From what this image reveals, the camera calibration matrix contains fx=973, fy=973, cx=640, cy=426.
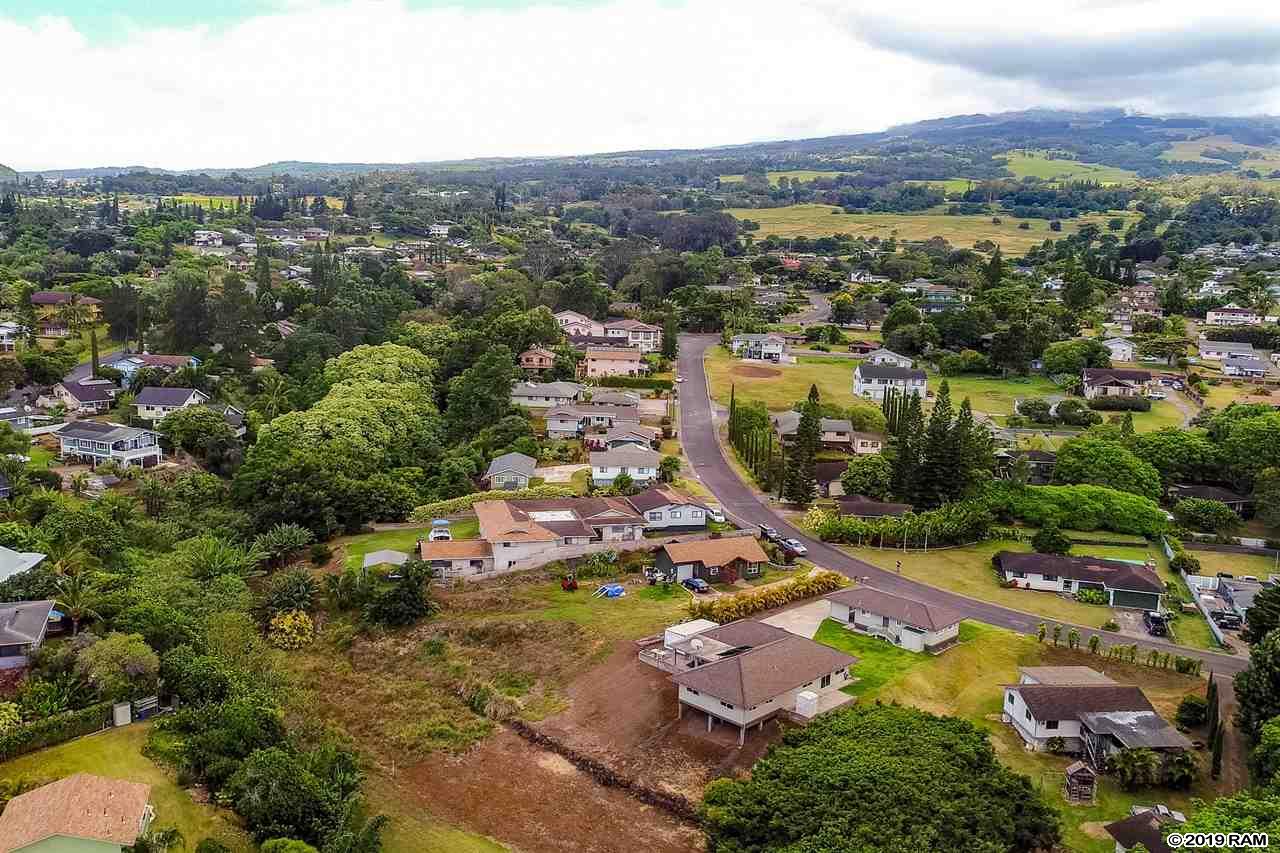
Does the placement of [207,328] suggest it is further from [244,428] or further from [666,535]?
[666,535]

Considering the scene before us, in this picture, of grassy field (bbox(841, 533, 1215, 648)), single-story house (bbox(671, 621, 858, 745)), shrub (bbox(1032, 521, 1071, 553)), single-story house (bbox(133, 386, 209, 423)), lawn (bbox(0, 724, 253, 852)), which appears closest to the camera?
lawn (bbox(0, 724, 253, 852))

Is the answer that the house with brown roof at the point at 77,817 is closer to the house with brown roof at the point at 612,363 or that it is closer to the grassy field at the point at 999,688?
the grassy field at the point at 999,688

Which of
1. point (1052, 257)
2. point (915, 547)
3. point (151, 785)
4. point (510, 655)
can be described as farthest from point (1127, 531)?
point (1052, 257)

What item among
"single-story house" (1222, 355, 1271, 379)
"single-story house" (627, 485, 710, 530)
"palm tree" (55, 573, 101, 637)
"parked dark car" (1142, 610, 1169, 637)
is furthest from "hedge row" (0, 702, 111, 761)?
"single-story house" (1222, 355, 1271, 379)

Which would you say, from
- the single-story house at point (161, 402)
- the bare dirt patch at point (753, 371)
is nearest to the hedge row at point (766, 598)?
the bare dirt patch at point (753, 371)

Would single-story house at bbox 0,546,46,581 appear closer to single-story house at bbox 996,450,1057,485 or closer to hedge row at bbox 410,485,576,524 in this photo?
hedge row at bbox 410,485,576,524

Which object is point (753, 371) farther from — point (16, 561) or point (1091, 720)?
point (16, 561)
